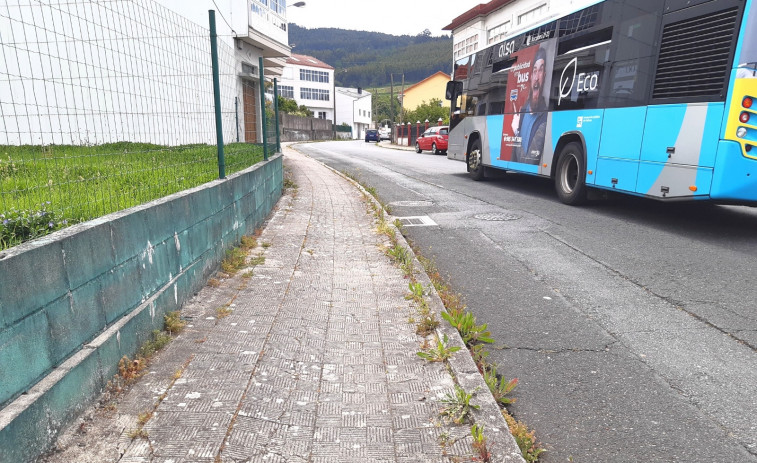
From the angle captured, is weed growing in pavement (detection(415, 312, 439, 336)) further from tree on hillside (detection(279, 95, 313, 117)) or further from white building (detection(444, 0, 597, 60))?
tree on hillside (detection(279, 95, 313, 117))

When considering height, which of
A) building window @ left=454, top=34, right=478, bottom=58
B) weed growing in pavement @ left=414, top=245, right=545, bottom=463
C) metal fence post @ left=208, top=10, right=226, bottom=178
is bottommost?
weed growing in pavement @ left=414, top=245, right=545, bottom=463

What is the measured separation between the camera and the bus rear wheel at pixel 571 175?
31.9ft

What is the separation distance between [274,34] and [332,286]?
711 inches

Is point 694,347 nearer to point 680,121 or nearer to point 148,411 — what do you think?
point 148,411

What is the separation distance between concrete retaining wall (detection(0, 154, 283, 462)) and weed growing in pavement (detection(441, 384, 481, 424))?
1.99 m

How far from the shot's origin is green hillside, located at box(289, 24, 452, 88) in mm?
149375

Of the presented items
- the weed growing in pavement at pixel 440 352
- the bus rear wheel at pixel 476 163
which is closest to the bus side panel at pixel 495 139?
the bus rear wheel at pixel 476 163

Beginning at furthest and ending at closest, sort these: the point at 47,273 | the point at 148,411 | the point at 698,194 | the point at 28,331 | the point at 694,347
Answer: the point at 698,194
the point at 694,347
the point at 148,411
the point at 47,273
the point at 28,331

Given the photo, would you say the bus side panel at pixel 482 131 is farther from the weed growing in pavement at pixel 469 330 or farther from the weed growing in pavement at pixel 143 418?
the weed growing in pavement at pixel 143 418

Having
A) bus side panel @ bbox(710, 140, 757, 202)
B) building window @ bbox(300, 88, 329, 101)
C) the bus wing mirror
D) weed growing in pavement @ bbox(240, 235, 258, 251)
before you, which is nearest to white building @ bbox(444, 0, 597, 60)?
the bus wing mirror

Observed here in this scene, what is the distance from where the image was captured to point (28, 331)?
2375 millimetres

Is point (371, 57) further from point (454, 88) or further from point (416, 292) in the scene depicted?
point (416, 292)

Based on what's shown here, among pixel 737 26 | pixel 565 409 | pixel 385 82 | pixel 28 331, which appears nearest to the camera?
pixel 28 331

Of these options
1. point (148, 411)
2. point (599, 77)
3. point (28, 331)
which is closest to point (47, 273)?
point (28, 331)
